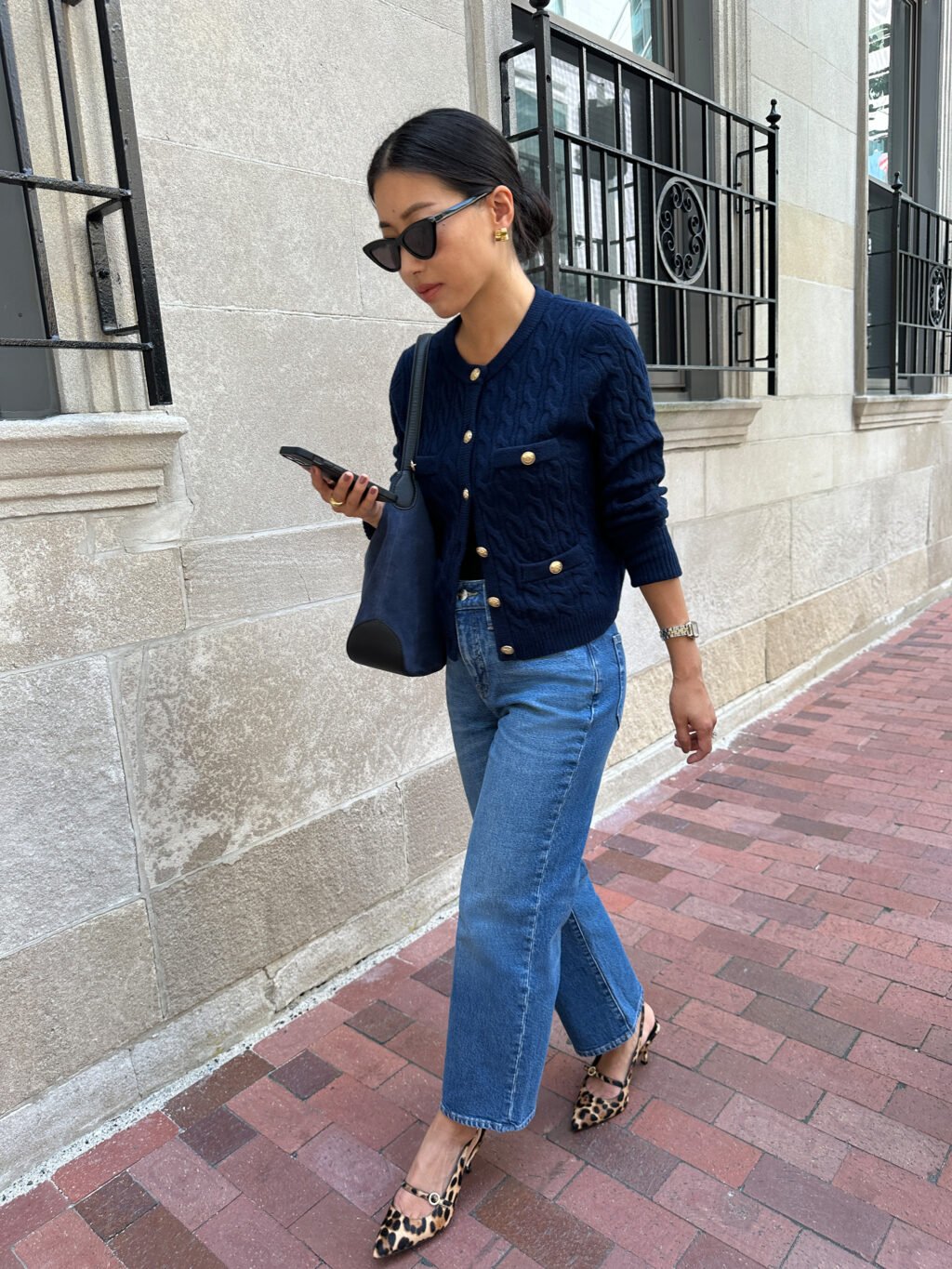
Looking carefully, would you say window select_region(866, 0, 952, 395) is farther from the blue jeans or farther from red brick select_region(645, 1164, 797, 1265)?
red brick select_region(645, 1164, 797, 1265)

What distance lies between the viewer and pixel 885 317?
621cm

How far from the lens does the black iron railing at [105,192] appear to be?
1852 millimetres

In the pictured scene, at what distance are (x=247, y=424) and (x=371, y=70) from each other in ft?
3.52

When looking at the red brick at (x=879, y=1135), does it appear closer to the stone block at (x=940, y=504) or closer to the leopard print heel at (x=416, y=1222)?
the leopard print heel at (x=416, y=1222)

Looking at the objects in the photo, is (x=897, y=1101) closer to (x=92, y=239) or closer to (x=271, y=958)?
(x=271, y=958)

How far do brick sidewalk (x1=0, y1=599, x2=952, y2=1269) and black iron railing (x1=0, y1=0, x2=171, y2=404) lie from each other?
65.3 inches

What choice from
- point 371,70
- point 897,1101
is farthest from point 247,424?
point 897,1101

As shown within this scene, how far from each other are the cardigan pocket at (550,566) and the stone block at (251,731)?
0.95m

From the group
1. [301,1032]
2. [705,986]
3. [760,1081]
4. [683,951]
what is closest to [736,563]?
[683,951]

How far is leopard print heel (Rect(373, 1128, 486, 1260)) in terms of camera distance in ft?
5.87

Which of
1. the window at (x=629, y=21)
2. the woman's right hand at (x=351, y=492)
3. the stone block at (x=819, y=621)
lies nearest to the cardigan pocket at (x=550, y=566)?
the woman's right hand at (x=351, y=492)

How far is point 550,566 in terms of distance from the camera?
5.58 ft

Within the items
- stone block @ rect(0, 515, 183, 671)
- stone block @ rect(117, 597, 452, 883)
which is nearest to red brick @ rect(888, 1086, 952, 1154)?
stone block @ rect(117, 597, 452, 883)

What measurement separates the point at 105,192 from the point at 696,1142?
92.0 inches
